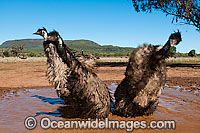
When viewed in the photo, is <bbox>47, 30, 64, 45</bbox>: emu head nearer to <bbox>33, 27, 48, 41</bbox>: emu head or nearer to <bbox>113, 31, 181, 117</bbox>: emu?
<bbox>33, 27, 48, 41</bbox>: emu head

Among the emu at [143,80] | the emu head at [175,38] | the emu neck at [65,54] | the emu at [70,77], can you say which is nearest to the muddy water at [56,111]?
the emu at [143,80]

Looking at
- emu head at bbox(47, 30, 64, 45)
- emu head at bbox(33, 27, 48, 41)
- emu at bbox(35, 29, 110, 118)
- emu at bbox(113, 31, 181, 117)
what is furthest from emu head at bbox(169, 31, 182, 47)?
emu head at bbox(33, 27, 48, 41)

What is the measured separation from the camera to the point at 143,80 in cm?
331

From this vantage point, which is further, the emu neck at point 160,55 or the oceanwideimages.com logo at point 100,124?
the oceanwideimages.com logo at point 100,124

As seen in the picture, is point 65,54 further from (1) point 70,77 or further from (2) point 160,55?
(2) point 160,55

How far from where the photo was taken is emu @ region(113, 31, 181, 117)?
10.3ft

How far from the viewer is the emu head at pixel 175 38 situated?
2.93m

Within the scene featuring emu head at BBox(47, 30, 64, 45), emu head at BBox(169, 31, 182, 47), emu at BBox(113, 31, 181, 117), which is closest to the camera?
emu head at BBox(169, 31, 182, 47)

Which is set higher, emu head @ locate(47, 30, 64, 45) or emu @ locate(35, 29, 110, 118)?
emu head @ locate(47, 30, 64, 45)

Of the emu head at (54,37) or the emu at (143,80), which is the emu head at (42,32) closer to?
the emu head at (54,37)

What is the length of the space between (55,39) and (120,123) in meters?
2.01

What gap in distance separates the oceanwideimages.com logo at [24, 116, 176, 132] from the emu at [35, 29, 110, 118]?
25cm

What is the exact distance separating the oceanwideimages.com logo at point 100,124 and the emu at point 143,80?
30 cm

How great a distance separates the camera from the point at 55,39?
3285mm
